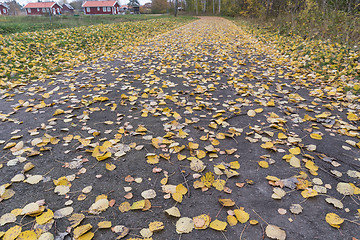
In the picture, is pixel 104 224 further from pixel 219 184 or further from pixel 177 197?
pixel 219 184

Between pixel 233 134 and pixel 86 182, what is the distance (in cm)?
161

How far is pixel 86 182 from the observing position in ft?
5.67

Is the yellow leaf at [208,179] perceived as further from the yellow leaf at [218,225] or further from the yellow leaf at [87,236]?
the yellow leaf at [87,236]

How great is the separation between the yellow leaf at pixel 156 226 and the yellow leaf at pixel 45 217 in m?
0.70

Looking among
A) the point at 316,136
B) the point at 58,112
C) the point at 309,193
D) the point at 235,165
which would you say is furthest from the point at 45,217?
the point at 316,136

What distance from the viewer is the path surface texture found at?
1.38 m

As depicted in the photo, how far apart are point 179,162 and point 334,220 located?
4.05 ft

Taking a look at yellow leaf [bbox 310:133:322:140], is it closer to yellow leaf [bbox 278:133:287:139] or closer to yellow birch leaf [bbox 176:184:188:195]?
yellow leaf [bbox 278:133:287:139]

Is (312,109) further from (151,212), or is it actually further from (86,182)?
(86,182)

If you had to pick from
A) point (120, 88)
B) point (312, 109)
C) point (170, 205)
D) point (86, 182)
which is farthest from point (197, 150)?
point (120, 88)

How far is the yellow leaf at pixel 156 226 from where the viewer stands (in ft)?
4.38

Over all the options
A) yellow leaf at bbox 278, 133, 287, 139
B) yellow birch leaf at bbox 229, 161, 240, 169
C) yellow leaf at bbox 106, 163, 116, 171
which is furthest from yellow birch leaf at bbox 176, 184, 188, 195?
yellow leaf at bbox 278, 133, 287, 139

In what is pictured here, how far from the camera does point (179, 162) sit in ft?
6.43

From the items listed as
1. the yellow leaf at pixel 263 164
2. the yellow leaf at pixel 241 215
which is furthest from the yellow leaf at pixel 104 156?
the yellow leaf at pixel 263 164
